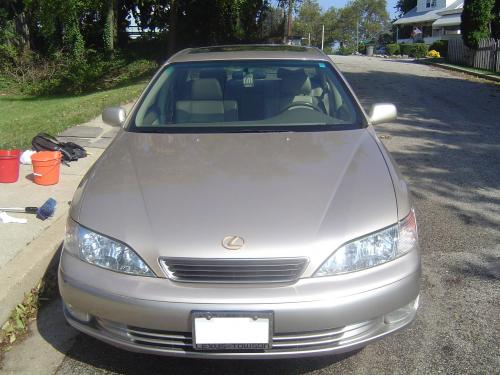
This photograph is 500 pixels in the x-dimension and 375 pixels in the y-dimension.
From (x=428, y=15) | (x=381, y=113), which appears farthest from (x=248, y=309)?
(x=428, y=15)

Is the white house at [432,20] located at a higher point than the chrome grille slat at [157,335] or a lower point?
higher

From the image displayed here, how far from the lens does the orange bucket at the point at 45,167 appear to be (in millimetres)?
5262

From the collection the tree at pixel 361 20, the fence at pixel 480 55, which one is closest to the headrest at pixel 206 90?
the fence at pixel 480 55

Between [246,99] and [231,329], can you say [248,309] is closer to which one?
[231,329]

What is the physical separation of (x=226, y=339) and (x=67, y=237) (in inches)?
39.8

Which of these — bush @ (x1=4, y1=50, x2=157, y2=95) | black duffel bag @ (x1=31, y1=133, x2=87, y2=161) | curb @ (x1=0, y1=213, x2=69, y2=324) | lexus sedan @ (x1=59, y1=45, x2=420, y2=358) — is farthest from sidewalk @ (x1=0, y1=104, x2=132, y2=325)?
bush @ (x1=4, y1=50, x2=157, y2=95)

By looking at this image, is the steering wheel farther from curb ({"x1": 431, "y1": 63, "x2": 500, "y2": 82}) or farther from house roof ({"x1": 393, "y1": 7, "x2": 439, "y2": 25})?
house roof ({"x1": 393, "y1": 7, "x2": 439, "y2": 25})

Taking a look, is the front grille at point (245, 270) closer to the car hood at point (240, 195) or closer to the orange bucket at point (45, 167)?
the car hood at point (240, 195)

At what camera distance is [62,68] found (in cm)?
2480

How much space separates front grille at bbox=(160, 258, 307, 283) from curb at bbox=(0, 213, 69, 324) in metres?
1.48

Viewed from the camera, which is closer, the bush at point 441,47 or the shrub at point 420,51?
the bush at point 441,47

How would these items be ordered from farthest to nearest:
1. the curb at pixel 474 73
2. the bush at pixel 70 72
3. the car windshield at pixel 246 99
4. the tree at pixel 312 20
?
the tree at pixel 312 20
the bush at pixel 70 72
the curb at pixel 474 73
the car windshield at pixel 246 99

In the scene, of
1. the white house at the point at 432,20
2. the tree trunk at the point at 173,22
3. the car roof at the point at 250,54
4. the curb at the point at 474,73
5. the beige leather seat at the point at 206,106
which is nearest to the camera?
the beige leather seat at the point at 206,106

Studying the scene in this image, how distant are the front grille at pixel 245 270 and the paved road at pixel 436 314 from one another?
2.26 ft
